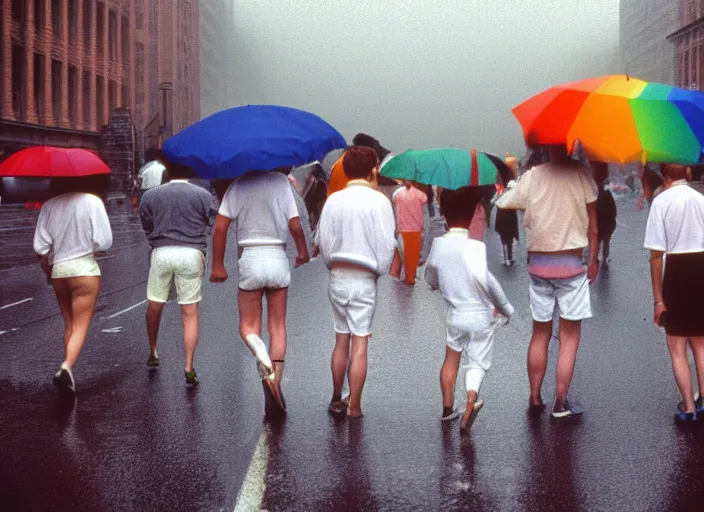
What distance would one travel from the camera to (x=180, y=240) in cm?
834

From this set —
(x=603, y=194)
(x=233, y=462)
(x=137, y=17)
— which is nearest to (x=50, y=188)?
(x=233, y=462)

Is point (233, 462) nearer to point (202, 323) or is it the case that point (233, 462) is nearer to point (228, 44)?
point (202, 323)

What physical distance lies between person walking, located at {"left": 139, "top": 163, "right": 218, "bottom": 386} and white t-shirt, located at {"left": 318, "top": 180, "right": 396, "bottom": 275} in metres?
1.63

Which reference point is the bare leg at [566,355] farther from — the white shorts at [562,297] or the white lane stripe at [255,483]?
the white lane stripe at [255,483]

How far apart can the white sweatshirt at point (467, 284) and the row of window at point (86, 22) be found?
46.6 meters

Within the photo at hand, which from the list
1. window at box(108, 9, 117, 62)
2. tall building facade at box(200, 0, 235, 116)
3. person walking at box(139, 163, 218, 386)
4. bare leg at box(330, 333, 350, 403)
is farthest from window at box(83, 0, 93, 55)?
tall building facade at box(200, 0, 235, 116)

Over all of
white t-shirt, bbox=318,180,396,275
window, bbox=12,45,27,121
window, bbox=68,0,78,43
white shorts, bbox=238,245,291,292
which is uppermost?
window, bbox=68,0,78,43

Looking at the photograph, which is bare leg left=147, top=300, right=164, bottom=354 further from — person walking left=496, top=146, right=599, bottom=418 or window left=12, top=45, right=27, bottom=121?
window left=12, top=45, right=27, bottom=121

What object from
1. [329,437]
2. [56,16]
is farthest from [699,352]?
[56,16]

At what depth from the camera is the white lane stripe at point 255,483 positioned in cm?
511

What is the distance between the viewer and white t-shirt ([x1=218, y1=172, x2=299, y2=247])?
7293mm

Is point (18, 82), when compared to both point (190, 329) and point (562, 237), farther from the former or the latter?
point (562, 237)

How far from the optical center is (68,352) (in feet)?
26.3

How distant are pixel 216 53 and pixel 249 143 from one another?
14363 centimetres
